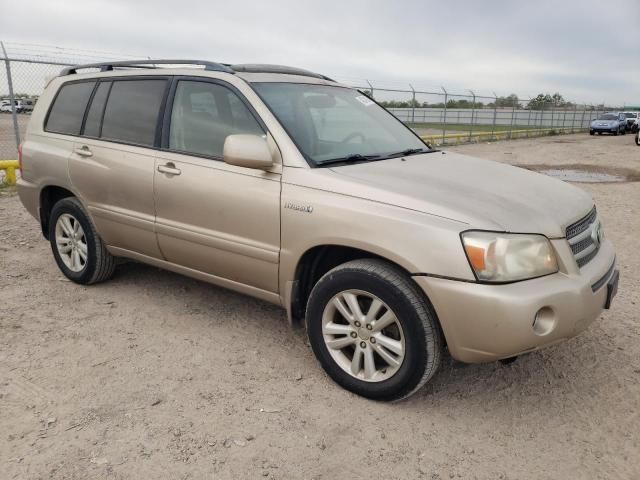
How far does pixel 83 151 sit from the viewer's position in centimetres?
422

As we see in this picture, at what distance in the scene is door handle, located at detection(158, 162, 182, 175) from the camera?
142 inches

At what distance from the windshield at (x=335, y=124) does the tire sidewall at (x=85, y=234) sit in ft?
6.12

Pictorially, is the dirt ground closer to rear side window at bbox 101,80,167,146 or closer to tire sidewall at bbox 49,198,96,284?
tire sidewall at bbox 49,198,96,284

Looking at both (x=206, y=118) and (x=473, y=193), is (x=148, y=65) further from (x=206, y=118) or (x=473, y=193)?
(x=473, y=193)

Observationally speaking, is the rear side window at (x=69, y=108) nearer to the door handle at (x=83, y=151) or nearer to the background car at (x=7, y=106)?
the door handle at (x=83, y=151)

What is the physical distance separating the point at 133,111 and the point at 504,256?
282 cm

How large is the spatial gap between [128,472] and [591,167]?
1413 centimetres

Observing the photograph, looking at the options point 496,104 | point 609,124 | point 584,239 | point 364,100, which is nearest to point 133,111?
point 364,100

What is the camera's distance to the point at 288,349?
358cm

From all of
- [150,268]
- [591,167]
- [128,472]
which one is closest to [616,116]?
[591,167]

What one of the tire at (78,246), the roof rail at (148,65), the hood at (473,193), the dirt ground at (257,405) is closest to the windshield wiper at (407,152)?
the hood at (473,193)

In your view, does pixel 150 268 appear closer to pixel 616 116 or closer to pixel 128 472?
pixel 128 472

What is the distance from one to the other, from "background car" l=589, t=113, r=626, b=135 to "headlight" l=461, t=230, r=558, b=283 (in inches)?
1291

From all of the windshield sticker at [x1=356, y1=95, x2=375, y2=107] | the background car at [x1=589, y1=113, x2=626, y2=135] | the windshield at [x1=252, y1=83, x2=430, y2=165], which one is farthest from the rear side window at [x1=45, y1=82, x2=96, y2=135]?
the background car at [x1=589, y1=113, x2=626, y2=135]
